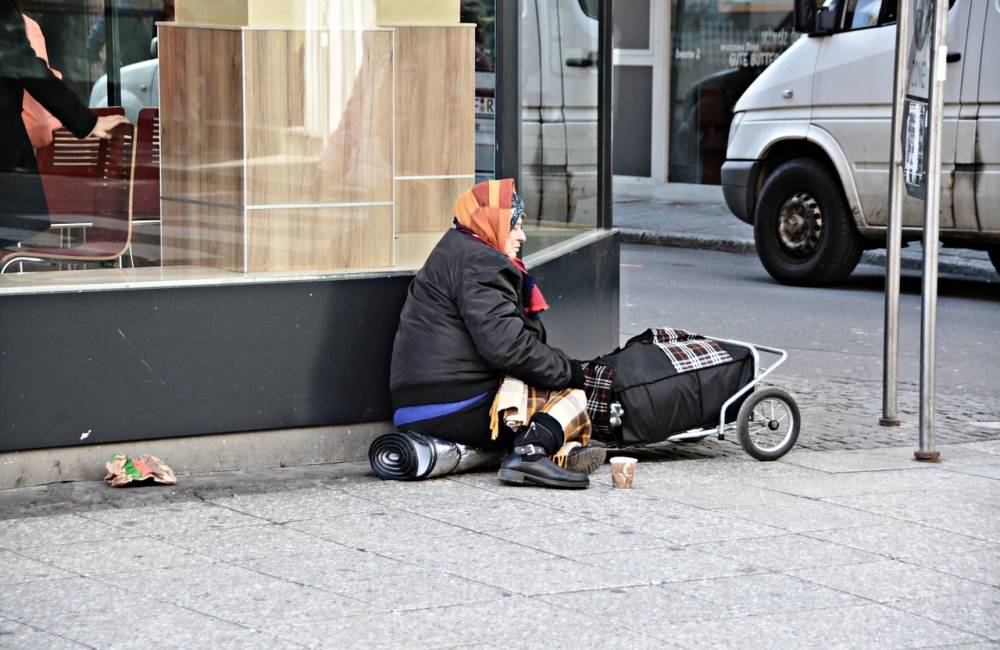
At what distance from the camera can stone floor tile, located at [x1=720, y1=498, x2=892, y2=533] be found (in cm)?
543

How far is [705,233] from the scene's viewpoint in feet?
52.5

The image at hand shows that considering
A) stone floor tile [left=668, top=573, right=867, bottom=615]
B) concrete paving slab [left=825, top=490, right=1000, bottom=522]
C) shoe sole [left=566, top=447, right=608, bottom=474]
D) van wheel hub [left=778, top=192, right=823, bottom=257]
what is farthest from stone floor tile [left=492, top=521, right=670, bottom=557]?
van wheel hub [left=778, top=192, right=823, bottom=257]

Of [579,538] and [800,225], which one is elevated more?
[800,225]

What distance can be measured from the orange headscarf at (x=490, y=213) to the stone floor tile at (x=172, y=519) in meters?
1.36

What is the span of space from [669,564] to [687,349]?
1.61 m

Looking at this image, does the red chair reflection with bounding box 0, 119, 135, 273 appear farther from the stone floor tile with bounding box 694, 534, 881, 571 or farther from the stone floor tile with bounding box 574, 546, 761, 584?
the stone floor tile with bounding box 694, 534, 881, 571

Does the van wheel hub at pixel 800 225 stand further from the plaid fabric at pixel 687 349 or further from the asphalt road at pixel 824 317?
the plaid fabric at pixel 687 349

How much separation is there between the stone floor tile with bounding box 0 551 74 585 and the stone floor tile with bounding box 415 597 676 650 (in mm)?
1127

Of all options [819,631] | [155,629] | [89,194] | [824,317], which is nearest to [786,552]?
[819,631]

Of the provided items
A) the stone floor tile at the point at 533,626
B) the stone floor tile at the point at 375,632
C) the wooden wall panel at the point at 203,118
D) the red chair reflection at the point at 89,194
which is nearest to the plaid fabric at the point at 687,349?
the wooden wall panel at the point at 203,118

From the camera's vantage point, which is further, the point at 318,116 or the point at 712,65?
the point at 712,65

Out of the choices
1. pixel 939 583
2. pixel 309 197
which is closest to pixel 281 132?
pixel 309 197

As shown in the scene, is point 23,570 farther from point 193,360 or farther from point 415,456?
point 415,456

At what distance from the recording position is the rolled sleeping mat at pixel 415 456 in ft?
19.5
